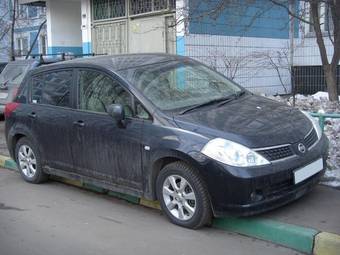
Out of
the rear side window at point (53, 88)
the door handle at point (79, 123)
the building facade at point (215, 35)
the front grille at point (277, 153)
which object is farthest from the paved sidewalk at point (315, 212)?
the building facade at point (215, 35)

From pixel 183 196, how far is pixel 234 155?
72 centimetres

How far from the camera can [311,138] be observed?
17.4ft

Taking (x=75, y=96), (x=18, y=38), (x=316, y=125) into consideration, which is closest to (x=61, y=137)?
(x=75, y=96)

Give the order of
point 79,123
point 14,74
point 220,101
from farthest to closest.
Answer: point 14,74 → point 79,123 → point 220,101

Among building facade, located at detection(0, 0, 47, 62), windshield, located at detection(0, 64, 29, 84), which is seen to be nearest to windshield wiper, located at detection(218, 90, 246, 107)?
windshield, located at detection(0, 64, 29, 84)

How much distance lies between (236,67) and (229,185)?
9950 millimetres

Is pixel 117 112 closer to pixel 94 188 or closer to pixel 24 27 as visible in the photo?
pixel 94 188

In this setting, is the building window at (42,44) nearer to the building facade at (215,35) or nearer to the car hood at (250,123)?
the building facade at (215,35)

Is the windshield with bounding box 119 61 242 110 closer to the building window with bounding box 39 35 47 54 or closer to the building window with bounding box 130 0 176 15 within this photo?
the building window with bounding box 130 0 176 15

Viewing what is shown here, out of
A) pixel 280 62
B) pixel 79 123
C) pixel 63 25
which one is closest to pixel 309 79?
pixel 280 62

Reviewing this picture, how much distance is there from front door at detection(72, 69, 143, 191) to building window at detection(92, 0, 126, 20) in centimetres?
1004

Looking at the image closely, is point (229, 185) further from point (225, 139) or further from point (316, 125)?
point (316, 125)

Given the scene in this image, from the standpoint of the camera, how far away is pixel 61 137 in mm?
6445

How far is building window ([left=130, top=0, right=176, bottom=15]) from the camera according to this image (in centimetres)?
1398
